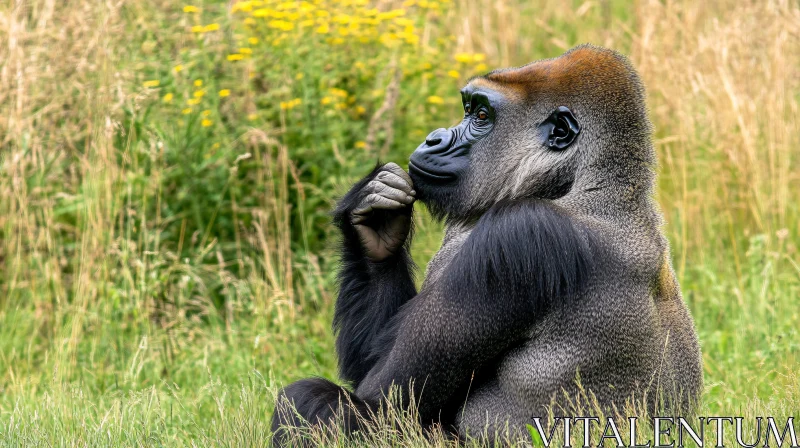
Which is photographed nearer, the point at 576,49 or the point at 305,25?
the point at 576,49

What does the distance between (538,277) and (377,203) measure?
0.75 meters

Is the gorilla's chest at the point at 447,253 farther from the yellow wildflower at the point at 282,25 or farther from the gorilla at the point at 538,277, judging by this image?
the yellow wildflower at the point at 282,25

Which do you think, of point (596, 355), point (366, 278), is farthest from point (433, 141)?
point (596, 355)

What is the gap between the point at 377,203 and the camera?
3.38 m

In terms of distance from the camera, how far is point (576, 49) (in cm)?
321

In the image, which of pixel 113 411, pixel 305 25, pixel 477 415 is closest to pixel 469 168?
pixel 477 415

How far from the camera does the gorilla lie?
2.84 meters

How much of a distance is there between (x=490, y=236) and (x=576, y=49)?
2.48 ft

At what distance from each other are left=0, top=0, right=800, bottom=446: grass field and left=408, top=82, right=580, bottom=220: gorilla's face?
41.3 inches

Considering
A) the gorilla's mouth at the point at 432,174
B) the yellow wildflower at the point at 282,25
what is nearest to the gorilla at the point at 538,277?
the gorilla's mouth at the point at 432,174

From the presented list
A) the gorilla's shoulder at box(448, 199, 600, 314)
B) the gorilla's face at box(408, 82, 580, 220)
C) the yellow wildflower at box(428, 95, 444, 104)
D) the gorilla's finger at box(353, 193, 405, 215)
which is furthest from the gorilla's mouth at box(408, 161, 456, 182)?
the yellow wildflower at box(428, 95, 444, 104)

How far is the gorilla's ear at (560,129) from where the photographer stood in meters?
3.06

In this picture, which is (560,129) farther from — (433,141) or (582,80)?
(433,141)

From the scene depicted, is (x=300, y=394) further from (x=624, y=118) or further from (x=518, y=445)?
(x=624, y=118)
